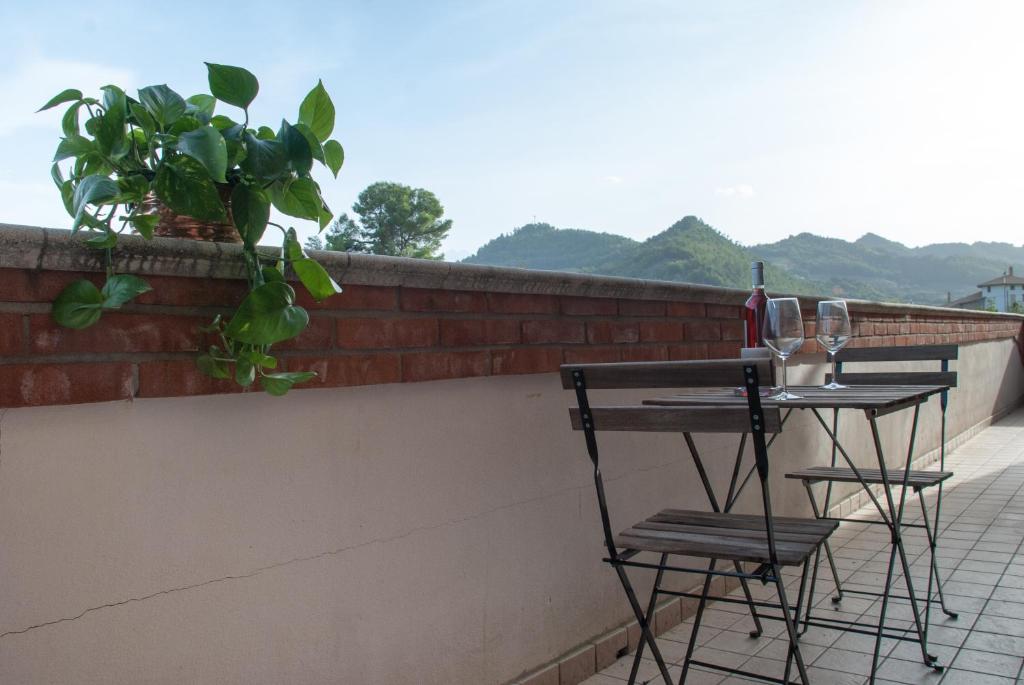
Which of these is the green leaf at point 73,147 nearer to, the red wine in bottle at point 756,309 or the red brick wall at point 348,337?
the red brick wall at point 348,337

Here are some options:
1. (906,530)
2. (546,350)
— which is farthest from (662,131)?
(546,350)

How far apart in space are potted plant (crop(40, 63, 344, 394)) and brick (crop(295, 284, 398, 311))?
11cm

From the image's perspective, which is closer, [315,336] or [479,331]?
[315,336]

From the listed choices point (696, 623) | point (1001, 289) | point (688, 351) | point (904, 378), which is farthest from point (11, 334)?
point (1001, 289)

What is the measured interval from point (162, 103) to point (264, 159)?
0.20m

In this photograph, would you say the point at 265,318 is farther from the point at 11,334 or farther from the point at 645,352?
the point at 645,352

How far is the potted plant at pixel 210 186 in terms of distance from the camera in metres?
1.33

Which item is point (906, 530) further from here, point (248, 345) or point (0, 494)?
point (0, 494)

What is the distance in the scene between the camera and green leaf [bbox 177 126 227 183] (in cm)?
133

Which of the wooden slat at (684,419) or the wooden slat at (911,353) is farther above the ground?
the wooden slat at (911,353)

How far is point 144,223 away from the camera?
1385 millimetres

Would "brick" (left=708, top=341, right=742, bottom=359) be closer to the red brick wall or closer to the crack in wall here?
the red brick wall

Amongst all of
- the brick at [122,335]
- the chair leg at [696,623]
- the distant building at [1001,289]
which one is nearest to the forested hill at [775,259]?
the distant building at [1001,289]

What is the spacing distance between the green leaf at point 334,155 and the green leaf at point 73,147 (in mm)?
421
